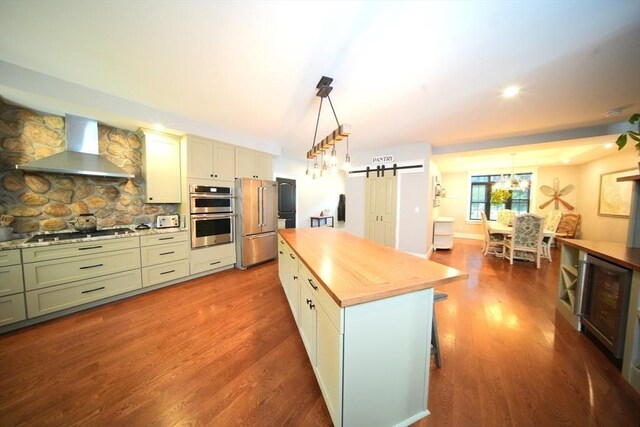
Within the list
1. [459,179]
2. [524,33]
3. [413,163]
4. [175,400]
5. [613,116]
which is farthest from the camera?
[459,179]

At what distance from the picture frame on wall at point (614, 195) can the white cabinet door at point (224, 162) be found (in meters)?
7.15

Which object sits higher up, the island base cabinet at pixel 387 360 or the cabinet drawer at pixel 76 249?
the cabinet drawer at pixel 76 249

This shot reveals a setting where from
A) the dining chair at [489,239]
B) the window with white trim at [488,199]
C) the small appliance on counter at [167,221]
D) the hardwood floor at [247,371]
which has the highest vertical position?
the window with white trim at [488,199]

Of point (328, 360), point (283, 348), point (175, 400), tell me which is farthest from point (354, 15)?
point (175, 400)

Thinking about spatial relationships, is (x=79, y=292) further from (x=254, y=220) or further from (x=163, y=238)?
(x=254, y=220)

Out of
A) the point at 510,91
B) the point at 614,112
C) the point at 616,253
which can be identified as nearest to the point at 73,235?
the point at 510,91

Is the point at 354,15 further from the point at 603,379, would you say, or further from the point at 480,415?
the point at 603,379

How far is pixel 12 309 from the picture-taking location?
6.46ft

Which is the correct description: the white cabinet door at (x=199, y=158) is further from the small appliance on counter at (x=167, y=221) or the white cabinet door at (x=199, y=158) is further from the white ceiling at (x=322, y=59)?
the small appliance on counter at (x=167, y=221)

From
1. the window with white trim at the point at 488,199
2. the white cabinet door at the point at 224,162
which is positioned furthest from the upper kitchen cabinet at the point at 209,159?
the window with white trim at the point at 488,199

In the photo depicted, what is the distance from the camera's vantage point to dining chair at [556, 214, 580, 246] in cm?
516

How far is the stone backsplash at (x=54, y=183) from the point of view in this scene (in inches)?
89.0

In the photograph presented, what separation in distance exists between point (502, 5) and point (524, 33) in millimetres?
411

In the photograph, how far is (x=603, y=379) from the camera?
151cm
